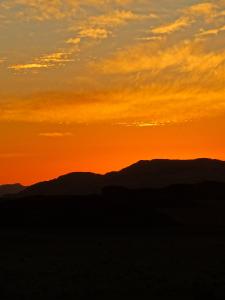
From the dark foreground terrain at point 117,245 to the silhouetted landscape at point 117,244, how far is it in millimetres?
38

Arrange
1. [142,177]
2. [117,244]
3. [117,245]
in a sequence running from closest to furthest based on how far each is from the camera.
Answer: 1. [117,245]
2. [117,244]
3. [142,177]

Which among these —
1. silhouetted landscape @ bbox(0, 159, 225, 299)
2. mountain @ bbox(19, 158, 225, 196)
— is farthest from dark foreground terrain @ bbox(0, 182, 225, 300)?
mountain @ bbox(19, 158, 225, 196)

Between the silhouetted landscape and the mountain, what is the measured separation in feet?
157

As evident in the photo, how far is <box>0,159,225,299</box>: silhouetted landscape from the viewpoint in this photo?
23219 millimetres

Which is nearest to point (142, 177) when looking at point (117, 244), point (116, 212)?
point (116, 212)

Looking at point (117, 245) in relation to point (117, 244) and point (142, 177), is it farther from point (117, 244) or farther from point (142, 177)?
point (142, 177)

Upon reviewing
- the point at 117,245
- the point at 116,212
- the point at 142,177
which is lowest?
the point at 117,245

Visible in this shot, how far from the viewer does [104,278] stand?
25.2m

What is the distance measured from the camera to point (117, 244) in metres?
41.7

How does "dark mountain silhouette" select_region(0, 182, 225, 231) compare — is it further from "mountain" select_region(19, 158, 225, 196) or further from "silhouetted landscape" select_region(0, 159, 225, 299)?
"mountain" select_region(19, 158, 225, 196)

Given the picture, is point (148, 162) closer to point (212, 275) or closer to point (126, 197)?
point (126, 197)

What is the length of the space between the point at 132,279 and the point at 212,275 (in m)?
3.42

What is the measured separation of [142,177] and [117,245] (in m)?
96.1

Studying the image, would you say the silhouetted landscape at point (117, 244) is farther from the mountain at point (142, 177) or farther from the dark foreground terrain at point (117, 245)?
the mountain at point (142, 177)
